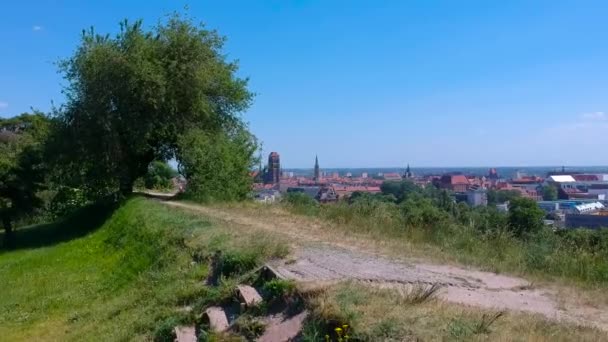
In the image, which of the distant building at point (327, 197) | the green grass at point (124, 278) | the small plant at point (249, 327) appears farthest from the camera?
the distant building at point (327, 197)

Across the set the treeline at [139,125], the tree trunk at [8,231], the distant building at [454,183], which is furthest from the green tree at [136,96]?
the distant building at [454,183]

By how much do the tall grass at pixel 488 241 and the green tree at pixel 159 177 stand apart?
1784cm

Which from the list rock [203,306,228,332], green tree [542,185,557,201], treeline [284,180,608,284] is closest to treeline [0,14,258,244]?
treeline [284,180,608,284]

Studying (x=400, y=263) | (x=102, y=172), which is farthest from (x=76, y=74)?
(x=400, y=263)

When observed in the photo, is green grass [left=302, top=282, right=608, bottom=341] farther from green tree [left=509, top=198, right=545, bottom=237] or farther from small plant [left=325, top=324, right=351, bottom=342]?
green tree [left=509, top=198, right=545, bottom=237]

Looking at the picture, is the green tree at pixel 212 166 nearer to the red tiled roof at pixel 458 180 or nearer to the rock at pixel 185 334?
the red tiled roof at pixel 458 180

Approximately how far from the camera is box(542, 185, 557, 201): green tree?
21467 mm

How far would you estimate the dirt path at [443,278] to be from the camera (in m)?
6.15

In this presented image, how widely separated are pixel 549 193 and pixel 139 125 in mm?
14911

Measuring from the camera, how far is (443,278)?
7.47 meters

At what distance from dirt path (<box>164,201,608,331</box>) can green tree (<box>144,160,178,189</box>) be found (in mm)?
21474

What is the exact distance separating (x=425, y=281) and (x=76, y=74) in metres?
18.7

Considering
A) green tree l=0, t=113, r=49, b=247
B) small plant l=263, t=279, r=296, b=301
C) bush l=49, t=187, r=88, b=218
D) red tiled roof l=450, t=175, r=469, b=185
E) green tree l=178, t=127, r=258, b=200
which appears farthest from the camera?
red tiled roof l=450, t=175, r=469, b=185

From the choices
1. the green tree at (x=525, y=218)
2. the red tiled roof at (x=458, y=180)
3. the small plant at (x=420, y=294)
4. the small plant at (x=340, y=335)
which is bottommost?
the small plant at (x=340, y=335)
